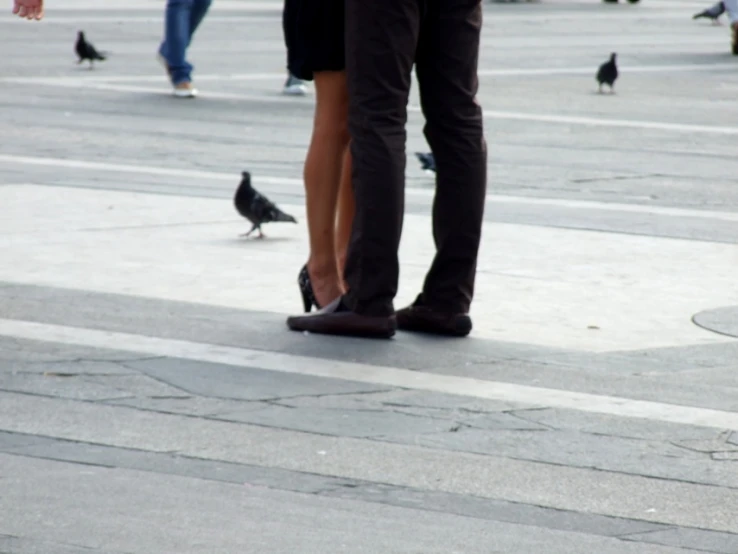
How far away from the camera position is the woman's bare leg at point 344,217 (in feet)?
21.5

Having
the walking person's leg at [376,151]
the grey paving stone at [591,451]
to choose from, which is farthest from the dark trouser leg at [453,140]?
the grey paving stone at [591,451]

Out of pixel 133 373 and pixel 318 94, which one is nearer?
pixel 133 373

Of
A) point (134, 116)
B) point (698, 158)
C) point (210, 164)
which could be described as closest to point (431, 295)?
point (210, 164)

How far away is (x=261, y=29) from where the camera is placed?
84.0 feet

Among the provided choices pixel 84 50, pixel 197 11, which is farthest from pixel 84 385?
pixel 84 50

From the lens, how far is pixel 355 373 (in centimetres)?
568

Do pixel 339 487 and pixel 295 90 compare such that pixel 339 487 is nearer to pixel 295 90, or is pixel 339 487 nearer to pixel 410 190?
pixel 410 190

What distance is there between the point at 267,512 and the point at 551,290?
3.09m

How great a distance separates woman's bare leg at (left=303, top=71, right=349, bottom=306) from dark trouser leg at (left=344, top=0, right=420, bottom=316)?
0.86 ft

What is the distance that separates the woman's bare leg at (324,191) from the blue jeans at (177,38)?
9063 millimetres

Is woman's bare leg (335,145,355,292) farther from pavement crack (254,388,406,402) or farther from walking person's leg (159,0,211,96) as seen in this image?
walking person's leg (159,0,211,96)

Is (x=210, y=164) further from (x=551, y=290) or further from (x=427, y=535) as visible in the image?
(x=427, y=535)

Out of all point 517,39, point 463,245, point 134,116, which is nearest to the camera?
point 463,245

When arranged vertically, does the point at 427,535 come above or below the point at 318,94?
below
